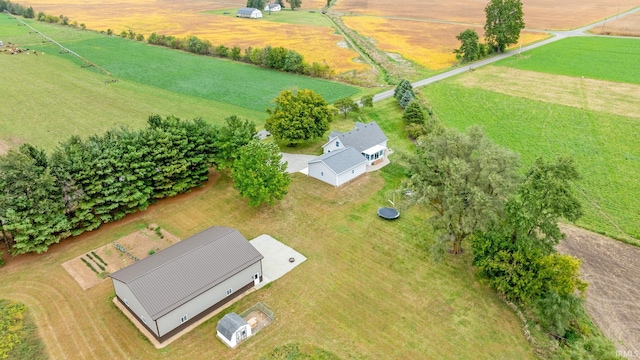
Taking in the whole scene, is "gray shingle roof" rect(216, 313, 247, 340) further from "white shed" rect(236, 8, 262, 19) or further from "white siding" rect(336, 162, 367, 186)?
"white shed" rect(236, 8, 262, 19)

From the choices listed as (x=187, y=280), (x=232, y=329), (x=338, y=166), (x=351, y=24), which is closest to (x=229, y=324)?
(x=232, y=329)

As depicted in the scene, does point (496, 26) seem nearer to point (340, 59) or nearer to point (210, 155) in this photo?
point (340, 59)

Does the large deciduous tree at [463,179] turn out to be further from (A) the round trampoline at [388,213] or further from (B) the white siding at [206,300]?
(B) the white siding at [206,300]

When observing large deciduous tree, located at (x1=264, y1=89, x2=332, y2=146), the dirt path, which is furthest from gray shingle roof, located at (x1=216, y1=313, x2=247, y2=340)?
large deciduous tree, located at (x1=264, y1=89, x2=332, y2=146)

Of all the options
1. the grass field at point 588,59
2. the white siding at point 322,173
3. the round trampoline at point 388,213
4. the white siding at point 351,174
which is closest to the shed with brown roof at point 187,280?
the round trampoline at point 388,213

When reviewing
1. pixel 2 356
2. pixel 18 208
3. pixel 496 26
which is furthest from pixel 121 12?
pixel 2 356
